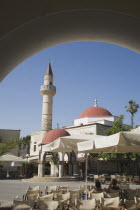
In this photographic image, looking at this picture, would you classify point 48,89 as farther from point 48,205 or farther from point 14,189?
point 48,205

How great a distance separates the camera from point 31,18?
2.68 meters

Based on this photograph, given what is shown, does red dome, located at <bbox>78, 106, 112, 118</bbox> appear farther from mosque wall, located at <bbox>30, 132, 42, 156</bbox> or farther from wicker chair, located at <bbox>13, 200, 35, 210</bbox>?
wicker chair, located at <bbox>13, 200, 35, 210</bbox>

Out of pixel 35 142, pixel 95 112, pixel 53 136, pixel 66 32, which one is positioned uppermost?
pixel 95 112

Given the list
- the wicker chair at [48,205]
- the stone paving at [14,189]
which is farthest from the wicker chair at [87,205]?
the stone paving at [14,189]

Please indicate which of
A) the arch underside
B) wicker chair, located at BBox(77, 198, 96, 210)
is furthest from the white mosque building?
the arch underside

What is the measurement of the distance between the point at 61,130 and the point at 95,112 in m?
17.2

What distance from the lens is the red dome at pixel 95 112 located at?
4462cm

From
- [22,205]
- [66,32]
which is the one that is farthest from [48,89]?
[66,32]

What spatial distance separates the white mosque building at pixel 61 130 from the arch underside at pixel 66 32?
2004 centimetres

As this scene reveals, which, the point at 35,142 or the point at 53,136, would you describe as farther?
the point at 35,142

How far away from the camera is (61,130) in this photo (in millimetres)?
28891

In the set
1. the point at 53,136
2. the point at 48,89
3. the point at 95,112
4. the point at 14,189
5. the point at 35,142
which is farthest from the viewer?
the point at 35,142

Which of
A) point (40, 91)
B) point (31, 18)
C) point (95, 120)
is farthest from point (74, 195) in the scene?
point (95, 120)

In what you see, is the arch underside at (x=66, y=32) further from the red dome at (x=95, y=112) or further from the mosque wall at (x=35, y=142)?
the mosque wall at (x=35, y=142)
